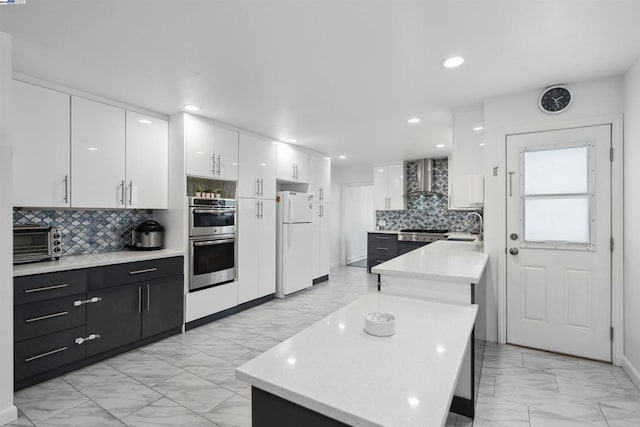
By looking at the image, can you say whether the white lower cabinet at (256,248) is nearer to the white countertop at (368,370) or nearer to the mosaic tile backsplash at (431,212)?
the white countertop at (368,370)

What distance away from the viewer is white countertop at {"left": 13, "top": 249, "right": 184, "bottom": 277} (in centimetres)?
232

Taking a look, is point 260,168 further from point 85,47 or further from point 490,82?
point 490,82

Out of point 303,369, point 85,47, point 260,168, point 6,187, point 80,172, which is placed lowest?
point 303,369

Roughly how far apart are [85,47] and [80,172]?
120cm

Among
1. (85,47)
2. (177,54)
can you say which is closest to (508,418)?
(177,54)

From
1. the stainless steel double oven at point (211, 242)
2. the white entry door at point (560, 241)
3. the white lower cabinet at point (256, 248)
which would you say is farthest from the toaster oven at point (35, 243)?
the white entry door at point (560, 241)

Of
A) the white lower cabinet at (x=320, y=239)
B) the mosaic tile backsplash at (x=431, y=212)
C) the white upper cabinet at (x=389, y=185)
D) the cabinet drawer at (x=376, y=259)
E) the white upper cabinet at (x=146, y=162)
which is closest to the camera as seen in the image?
the white upper cabinet at (x=146, y=162)

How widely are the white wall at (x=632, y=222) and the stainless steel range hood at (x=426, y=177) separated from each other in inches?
151

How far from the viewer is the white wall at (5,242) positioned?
1903mm

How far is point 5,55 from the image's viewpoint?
1905 millimetres

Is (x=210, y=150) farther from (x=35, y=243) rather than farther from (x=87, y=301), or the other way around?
(x=87, y=301)

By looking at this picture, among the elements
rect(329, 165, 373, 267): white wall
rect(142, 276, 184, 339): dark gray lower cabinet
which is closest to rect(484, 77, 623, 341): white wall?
rect(142, 276, 184, 339): dark gray lower cabinet

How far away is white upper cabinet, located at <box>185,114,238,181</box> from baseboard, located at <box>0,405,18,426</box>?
7.57 feet

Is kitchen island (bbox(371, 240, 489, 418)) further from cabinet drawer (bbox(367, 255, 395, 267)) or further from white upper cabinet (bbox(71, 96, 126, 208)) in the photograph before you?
cabinet drawer (bbox(367, 255, 395, 267))
